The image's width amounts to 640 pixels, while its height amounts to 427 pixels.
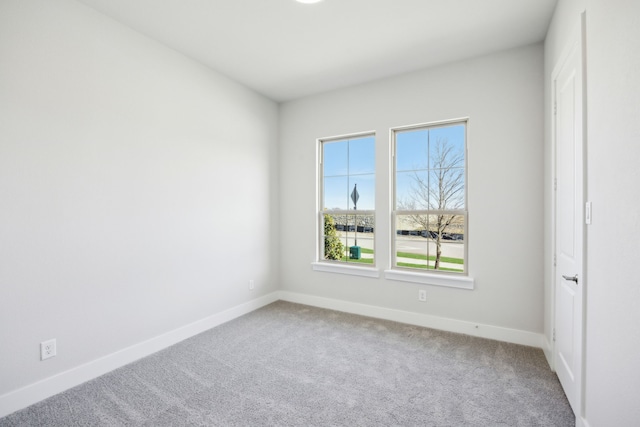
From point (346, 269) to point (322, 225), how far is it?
703 mm

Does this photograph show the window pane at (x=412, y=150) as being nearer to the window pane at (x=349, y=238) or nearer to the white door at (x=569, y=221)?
the window pane at (x=349, y=238)

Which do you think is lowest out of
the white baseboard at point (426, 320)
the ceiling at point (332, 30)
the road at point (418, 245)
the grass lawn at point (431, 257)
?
the white baseboard at point (426, 320)

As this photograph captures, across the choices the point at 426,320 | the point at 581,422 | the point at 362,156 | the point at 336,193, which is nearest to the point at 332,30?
the point at 362,156

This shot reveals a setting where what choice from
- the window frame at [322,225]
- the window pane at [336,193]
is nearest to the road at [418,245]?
the window frame at [322,225]

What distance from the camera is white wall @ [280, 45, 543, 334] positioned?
9.41 feet

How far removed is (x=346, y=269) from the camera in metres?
3.88

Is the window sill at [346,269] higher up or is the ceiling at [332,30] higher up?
the ceiling at [332,30]

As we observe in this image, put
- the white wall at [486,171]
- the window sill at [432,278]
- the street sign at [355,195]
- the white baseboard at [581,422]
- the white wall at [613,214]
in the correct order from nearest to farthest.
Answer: the white wall at [613,214]
the white baseboard at [581,422]
the white wall at [486,171]
the window sill at [432,278]
the street sign at [355,195]

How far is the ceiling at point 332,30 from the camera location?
2.36 m

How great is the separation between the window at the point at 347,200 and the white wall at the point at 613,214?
92.8 inches

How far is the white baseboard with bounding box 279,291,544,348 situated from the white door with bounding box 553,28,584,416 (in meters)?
0.55

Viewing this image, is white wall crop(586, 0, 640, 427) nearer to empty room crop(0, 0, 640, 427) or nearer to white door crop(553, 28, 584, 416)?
empty room crop(0, 0, 640, 427)

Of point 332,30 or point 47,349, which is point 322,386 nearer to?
point 47,349

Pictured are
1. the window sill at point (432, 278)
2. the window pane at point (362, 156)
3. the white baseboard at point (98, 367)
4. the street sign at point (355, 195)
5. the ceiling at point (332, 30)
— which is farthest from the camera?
the street sign at point (355, 195)
